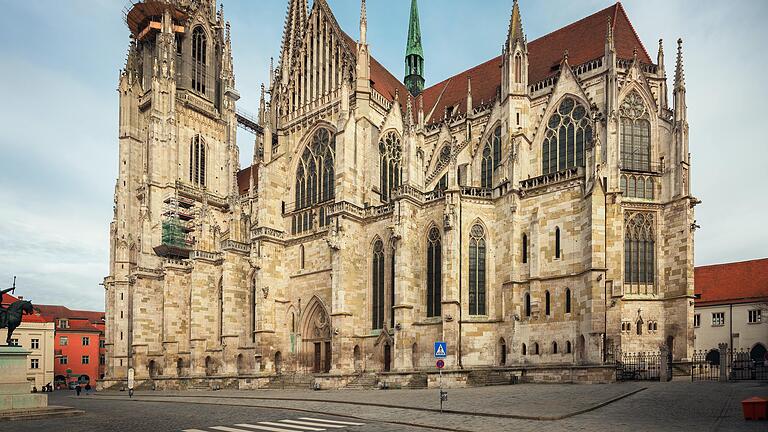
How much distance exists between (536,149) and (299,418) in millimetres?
22012

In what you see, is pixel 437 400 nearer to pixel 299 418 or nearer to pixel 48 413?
pixel 299 418

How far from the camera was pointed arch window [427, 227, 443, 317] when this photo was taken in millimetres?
32219

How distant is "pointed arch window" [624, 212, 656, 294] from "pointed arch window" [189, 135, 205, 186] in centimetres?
3947

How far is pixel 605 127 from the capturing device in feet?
101

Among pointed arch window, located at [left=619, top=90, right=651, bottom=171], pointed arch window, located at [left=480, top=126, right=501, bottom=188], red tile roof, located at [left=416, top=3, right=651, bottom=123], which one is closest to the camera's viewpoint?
pointed arch window, located at [left=619, top=90, right=651, bottom=171]

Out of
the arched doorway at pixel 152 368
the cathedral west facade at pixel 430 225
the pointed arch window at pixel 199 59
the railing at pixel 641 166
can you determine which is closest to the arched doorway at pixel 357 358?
the cathedral west facade at pixel 430 225

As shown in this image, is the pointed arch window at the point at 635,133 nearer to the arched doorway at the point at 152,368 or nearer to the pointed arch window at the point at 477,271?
the pointed arch window at the point at 477,271

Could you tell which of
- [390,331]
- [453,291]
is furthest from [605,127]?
[390,331]

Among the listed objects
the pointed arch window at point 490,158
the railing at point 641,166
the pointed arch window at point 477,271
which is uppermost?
the pointed arch window at point 490,158

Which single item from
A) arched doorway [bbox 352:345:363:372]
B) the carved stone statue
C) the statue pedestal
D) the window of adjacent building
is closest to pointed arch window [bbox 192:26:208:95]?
arched doorway [bbox 352:345:363:372]

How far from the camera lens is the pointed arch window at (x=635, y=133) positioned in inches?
1251

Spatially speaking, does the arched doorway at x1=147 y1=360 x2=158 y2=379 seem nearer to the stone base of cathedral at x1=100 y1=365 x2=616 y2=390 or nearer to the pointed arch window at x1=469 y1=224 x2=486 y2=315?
the stone base of cathedral at x1=100 y1=365 x2=616 y2=390

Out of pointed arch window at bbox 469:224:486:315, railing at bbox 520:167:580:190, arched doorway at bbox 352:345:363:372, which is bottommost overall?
arched doorway at bbox 352:345:363:372

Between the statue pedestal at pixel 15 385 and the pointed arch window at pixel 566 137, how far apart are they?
26393mm
